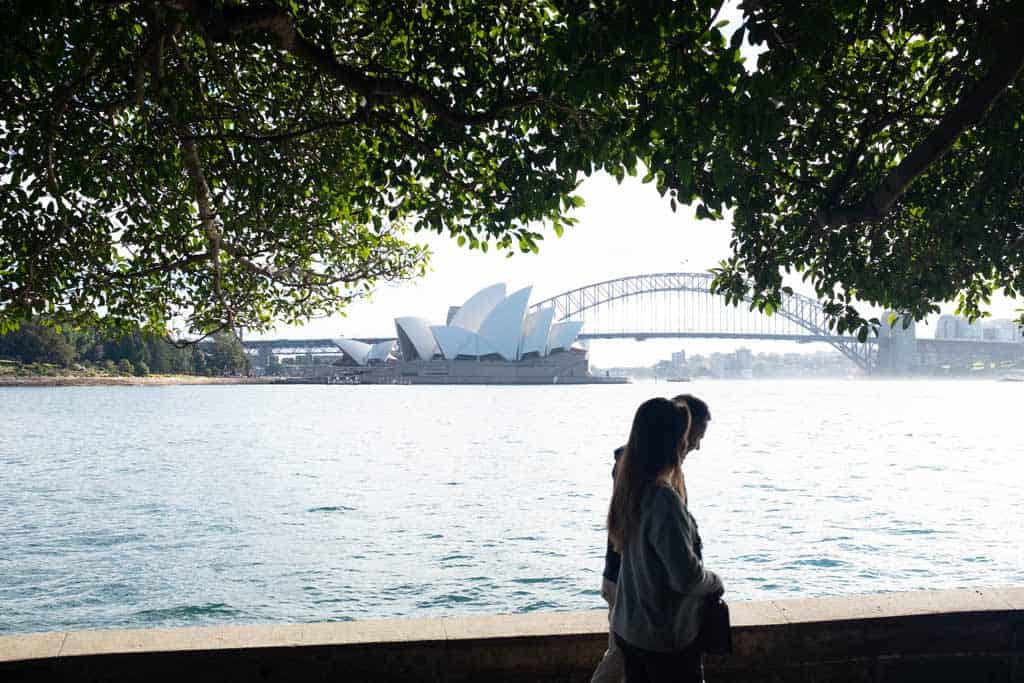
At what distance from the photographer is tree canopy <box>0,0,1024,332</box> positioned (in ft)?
14.1

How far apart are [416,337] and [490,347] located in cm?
860

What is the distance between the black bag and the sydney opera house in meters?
79.4

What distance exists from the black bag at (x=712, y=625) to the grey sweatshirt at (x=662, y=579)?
0.02 meters

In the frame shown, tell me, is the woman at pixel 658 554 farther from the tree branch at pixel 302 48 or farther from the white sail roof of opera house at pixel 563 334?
the white sail roof of opera house at pixel 563 334

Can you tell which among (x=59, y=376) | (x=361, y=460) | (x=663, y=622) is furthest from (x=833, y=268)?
(x=59, y=376)

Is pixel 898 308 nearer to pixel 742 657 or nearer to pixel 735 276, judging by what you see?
pixel 735 276

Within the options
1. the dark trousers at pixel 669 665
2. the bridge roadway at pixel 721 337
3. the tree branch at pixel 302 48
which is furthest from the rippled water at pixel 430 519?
the bridge roadway at pixel 721 337

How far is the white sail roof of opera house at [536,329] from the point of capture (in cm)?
9031

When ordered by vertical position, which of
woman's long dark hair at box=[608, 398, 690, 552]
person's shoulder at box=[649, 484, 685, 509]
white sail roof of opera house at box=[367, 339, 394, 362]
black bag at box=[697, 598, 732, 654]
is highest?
white sail roof of opera house at box=[367, 339, 394, 362]

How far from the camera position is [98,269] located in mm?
8406

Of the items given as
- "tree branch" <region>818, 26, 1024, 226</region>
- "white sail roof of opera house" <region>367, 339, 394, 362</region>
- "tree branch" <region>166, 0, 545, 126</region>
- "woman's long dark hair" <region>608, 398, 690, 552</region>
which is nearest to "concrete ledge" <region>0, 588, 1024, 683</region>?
"woman's long dark hair" <region>608, 398, 690, 552</region>

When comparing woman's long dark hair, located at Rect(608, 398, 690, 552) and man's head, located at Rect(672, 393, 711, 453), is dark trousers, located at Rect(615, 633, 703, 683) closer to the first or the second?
woman's long dark hair, located at Rect(608, 398, 690, 552)

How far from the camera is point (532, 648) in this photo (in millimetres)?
3701

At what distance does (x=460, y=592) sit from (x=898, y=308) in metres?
6.96
